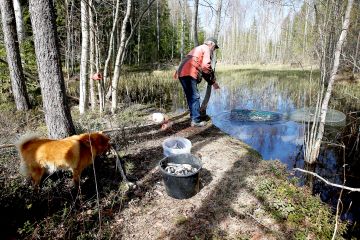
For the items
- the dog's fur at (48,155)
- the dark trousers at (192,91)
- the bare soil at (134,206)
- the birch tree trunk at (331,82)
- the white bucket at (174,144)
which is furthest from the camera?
the dark trousers at (192,91)

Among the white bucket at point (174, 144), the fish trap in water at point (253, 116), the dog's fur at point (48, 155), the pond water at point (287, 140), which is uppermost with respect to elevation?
the dog's fur at point (48, 155)

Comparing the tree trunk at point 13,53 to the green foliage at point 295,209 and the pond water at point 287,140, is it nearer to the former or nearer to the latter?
the pond water at point 287,140

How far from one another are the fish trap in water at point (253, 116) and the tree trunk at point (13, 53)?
260 inches

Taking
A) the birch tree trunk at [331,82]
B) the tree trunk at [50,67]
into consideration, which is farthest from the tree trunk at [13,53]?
the birch tree trunk at [331,82]

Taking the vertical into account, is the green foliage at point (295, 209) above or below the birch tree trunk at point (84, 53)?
below

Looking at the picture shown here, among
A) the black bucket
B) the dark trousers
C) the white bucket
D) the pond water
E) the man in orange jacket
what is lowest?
the pond water

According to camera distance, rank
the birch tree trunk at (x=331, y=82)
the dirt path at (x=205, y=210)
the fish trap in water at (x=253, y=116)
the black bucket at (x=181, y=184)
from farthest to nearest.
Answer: the fish trap in water at (x=253, y=116)
the birch tree trunk at (x=331, y=82)
the black bucket at (x=181, y=184)
the dirt path at (x=205, y=210)

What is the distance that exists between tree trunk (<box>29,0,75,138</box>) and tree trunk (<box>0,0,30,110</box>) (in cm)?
407

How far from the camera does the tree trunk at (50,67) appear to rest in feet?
12.1

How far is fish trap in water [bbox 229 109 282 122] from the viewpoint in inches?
364

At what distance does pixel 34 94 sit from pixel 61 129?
572cm

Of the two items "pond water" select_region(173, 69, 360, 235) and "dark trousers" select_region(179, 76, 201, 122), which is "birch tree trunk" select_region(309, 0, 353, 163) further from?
"dark trousers" select_region(179, 76, 201, 122)

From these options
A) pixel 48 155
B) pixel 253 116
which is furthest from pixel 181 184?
pixel 253 116

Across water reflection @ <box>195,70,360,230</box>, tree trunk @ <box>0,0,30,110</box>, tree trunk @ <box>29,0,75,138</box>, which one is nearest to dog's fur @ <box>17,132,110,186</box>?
tree trunk @ <box>29,0,75,138</box>
